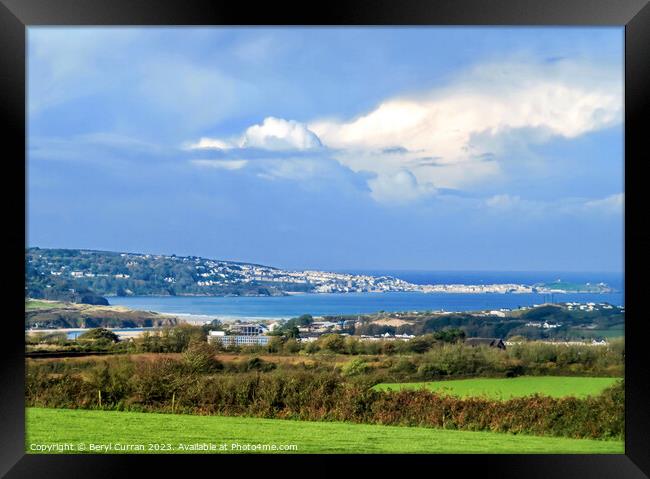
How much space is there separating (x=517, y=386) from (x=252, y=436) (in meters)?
2.24

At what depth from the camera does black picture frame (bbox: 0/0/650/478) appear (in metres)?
3.07

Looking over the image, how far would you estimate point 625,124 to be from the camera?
3.28 metres

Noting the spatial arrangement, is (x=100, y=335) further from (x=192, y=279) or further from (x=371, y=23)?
(x=371, y=23)

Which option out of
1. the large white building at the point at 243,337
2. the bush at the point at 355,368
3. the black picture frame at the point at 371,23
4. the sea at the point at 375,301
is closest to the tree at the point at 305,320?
the sea at the point at 375,301

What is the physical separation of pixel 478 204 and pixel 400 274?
959 millimetres

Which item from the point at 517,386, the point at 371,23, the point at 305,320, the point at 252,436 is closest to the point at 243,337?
the point at 305,320

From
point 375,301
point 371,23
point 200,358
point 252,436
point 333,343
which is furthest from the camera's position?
point 375,301

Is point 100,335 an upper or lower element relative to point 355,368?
upper

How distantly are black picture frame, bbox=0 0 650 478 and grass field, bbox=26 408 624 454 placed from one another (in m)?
1.29

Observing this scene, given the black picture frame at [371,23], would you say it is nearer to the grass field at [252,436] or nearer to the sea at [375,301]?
the grass field at [252,436]

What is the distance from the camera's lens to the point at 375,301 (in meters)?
5.39

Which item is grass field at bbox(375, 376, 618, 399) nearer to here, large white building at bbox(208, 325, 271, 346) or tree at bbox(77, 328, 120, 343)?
large white building at bbox(208, 325, 271, 346)

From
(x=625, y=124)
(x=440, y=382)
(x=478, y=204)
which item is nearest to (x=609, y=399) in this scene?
(x=440, y=382)

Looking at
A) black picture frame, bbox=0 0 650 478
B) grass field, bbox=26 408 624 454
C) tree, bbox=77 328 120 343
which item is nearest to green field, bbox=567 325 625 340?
grass field, bbox=26 408 624 454
